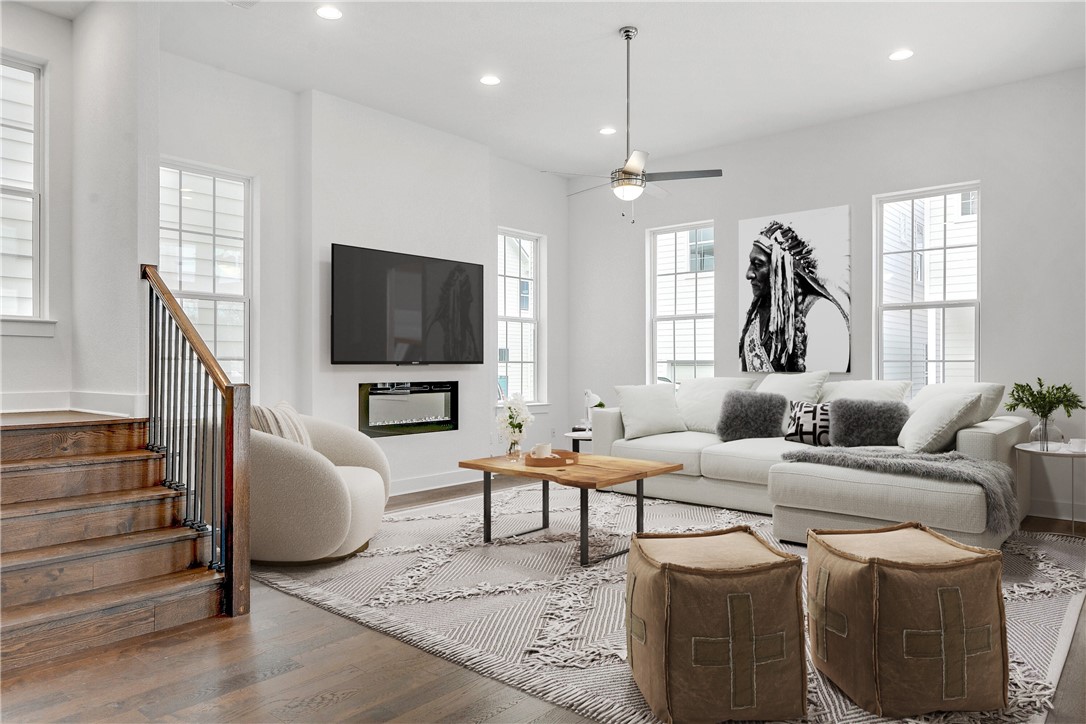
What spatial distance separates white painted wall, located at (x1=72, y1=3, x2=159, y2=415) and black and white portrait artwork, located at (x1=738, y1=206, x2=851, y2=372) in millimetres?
4556

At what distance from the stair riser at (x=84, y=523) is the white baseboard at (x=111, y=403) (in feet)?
1.95

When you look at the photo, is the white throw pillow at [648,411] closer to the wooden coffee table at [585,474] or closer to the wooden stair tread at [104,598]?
the wooden coffee table at [585,474]

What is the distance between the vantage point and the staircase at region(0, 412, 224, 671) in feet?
8.26

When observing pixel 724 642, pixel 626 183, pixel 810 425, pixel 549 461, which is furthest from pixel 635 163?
pixel 724 642

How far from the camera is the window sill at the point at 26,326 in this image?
3.87 m

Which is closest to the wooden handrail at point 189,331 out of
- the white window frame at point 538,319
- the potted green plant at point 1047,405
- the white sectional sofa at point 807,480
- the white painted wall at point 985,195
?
the white sectional sofa at point 807,480

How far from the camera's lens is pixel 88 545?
2.78 metres

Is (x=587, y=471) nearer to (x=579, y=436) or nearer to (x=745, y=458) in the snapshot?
(x=745, y=458)

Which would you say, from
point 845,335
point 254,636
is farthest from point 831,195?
point 254,636

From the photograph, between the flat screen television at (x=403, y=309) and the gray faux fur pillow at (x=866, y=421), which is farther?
the flat screen television at (x=403, y=309)

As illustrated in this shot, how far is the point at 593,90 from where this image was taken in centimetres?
509

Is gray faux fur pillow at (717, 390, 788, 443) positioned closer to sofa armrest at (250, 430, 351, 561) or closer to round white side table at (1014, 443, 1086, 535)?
round white side table at (1014, 443, 1086, 535)

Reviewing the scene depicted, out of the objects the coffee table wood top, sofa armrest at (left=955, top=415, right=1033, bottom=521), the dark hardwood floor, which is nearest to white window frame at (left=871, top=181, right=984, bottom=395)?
sofa armrest at (left=955, top=415, right=1033, bottom=521)

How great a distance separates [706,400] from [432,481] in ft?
7.69
